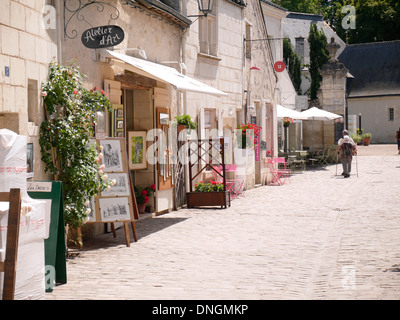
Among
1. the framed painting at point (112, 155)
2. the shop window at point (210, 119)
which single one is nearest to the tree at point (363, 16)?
the shop window at point (210, 119)

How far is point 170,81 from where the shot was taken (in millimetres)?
10133

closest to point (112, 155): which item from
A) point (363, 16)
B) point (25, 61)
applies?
point (25, 61)

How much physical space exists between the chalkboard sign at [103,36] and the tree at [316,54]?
39872mm

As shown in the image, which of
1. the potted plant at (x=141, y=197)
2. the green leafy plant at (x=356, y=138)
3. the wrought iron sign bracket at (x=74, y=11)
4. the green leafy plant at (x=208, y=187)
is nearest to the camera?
the wrought iron sign bracket at (x=74, y=11)

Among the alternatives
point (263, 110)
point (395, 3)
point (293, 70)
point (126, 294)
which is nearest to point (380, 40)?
point (395, 3)

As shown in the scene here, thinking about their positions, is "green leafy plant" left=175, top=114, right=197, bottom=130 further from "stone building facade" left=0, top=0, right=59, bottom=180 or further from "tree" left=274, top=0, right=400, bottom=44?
"tree" left=274, top=0, right=400, bottom=44

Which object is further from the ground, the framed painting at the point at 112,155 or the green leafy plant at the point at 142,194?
the framed painting at the point at 112,155

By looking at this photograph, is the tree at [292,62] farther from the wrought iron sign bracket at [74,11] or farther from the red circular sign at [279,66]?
the wrought iron sign bracket at [74,11]

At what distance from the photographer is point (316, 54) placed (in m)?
48.1

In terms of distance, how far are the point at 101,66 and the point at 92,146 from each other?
1.90 metres

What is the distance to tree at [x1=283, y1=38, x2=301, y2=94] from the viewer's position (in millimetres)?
43531

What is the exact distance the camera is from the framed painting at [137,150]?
39.7 ft

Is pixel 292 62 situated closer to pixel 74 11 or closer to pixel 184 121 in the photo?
pixel 184 121
